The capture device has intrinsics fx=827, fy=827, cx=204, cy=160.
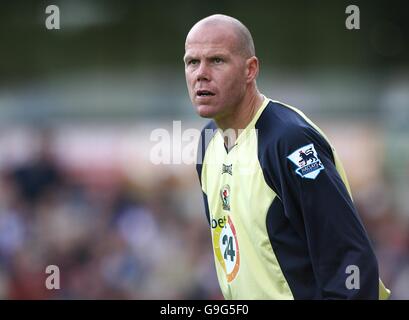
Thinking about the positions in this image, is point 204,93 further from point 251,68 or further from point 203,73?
point 251,68

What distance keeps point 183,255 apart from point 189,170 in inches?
119

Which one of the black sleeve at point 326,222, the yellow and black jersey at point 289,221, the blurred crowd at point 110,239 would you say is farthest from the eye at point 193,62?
the blurred crowd at point 110,239

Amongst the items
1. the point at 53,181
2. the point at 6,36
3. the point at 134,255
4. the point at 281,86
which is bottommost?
the point at 134,255

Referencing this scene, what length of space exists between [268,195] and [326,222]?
34 cm

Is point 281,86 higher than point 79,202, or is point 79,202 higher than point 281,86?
point 281,86

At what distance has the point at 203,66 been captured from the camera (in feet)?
13.4

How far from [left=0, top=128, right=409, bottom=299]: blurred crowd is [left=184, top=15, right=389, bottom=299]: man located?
14.6ft

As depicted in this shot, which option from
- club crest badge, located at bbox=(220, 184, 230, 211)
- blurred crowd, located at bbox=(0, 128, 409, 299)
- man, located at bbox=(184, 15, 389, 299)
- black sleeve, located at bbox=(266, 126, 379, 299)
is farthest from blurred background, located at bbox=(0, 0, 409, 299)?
black sleeve, located at bbox=(266, 126, 379, 299)

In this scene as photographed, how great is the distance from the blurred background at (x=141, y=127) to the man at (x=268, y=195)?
14.7 ft

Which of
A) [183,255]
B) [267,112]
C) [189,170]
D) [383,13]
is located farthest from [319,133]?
[383,13]

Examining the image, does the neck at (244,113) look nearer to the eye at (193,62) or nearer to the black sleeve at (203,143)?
the eye at (193,62)

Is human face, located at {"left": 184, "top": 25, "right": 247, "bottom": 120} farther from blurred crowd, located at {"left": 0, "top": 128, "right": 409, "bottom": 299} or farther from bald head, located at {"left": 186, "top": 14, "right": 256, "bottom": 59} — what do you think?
blurred crowd, located at {"left": 0, "top": 128, "right": 409, "bottom": 299}

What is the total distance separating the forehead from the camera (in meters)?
4.08
